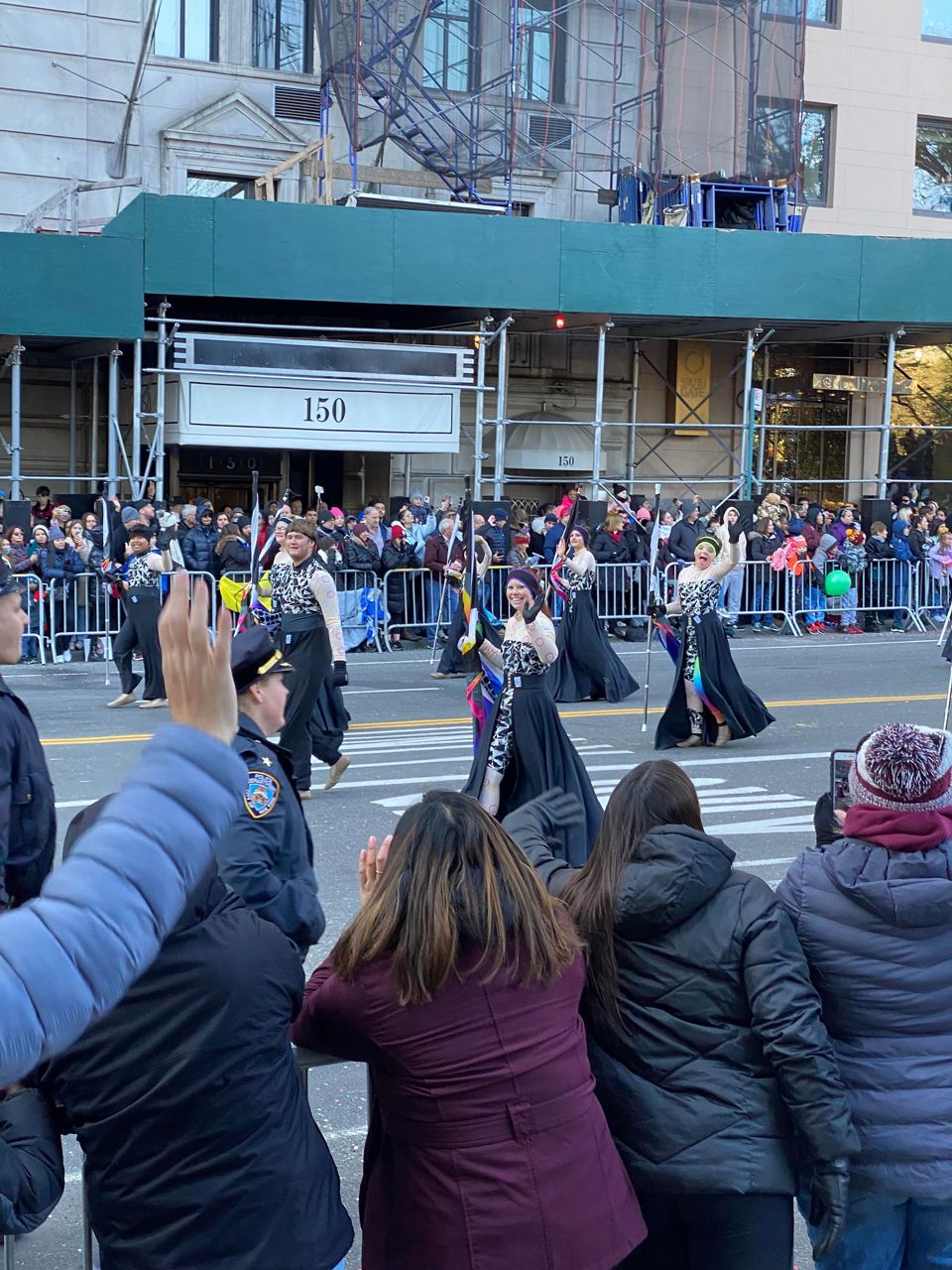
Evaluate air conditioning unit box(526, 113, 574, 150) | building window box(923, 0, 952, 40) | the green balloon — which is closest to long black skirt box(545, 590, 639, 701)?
the green balloon

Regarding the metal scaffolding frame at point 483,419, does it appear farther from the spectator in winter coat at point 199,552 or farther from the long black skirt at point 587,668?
the long black skirt at point 587,668

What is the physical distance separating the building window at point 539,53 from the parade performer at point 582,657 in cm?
1449

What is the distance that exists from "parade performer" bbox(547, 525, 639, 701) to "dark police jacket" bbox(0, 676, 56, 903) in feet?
35.2

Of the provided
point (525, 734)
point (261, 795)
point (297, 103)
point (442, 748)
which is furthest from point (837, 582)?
point (261, 795)

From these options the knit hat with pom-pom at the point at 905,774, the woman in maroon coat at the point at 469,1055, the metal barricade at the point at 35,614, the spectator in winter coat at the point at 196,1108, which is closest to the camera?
the spectator in winter coat at the point at 196,1108

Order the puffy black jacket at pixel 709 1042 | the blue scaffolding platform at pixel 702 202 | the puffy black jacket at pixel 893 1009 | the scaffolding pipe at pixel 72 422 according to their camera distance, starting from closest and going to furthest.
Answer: the puffy black jacket at pixel 709 1042 → the puffy black jacket at pixel 893 1009 → the scaffolding pipe at pixel 72 422 → the blue scaffolding platform at pixel 702 202

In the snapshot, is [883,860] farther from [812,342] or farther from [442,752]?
[812,342]

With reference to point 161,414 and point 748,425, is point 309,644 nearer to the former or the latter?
point 161,414

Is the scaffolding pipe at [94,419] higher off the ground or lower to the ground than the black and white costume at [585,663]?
higher

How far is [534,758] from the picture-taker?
8.66m

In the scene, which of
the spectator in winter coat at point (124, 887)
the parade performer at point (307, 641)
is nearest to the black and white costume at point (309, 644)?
the parade performer at point (307, 641)

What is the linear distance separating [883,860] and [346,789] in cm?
743

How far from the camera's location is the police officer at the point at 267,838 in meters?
4.09

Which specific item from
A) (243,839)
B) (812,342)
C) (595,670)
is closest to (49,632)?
(595,670)
